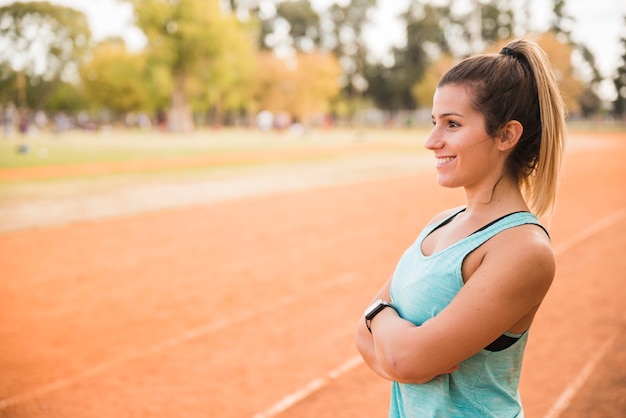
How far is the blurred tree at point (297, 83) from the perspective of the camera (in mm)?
66875

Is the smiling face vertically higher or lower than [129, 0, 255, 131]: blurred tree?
lower

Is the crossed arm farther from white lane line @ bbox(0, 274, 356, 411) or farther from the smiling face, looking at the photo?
white lane line @ bbox(0, 274, 356, 411)

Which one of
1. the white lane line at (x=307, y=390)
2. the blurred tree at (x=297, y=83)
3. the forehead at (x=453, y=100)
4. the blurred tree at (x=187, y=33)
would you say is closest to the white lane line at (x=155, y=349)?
the white lane line at (x=307, y=390)

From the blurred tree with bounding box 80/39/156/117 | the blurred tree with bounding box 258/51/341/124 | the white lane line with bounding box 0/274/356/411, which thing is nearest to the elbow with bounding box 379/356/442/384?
the white lane line with bounding box 0/274/356/411

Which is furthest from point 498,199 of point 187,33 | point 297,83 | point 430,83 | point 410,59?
point 410,59

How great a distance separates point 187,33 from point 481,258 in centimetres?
5049

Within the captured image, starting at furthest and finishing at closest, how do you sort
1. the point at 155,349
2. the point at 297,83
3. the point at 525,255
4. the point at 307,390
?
the point at 297,83
the point at 155,349
the point at 307,390
the point at 525,255

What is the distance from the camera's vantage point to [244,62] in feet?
173

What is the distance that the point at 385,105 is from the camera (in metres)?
90.4

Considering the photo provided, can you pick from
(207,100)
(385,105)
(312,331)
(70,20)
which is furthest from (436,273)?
(385,105)

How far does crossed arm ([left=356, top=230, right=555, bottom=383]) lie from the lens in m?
1.44

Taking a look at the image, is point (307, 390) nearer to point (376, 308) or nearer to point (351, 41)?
point (376, 308)

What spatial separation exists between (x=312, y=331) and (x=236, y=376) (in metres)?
1.16

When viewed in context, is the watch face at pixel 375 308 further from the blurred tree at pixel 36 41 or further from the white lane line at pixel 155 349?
the blurred tree at pixel 36 41
